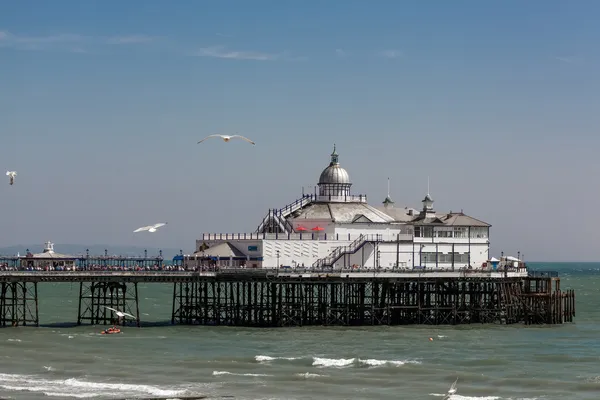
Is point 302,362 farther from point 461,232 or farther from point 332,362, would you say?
point 461,232

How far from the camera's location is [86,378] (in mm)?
68312

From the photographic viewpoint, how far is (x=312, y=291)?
9812 cm

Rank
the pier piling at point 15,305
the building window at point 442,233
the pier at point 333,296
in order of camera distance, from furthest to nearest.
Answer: the building window at point 442,233, the pier piling at point 15,305, the pier at point 333,296

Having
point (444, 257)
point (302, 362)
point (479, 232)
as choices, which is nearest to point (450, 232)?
point (444, 257)

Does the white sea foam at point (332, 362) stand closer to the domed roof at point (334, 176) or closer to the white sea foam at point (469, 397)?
the white sea foam at point (469, 397)

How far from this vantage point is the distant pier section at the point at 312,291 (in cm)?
9294

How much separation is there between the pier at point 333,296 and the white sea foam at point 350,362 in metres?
18.1

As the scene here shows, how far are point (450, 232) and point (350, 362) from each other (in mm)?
35334

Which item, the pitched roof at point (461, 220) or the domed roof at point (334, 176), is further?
the domed roof at point (334, 176)

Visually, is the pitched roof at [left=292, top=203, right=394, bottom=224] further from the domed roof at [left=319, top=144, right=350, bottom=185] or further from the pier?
the pier

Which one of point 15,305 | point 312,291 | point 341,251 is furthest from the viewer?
point 341,251

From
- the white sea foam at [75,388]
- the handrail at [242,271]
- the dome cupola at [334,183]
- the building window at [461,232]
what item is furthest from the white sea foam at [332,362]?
the dome cupola at [334,183]

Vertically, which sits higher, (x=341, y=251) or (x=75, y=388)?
(x=341, y=251)

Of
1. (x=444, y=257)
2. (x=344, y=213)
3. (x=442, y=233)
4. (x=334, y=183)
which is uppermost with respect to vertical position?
(x=334, y=183)
